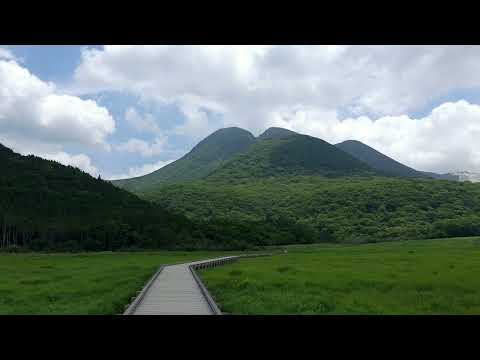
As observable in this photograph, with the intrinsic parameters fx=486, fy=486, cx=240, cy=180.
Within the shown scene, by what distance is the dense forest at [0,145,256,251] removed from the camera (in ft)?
223

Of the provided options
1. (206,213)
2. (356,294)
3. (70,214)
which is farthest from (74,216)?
(356,294)

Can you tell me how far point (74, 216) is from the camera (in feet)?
252

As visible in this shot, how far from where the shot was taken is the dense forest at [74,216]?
67875mm

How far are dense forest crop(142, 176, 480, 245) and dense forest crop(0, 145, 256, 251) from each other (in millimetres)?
12353

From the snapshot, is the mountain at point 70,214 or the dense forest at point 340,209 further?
the dense forest at point 340,209

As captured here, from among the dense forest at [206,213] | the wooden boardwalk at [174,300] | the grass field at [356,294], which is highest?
the dense forest at [206,213]

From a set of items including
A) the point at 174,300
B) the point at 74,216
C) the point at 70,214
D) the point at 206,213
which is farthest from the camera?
the point at 206,213

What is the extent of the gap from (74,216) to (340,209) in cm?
6869

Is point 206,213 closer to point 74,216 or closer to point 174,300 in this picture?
point 74,216

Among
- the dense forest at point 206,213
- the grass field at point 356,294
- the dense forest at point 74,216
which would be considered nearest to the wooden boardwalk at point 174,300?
the grass field at point 356,294

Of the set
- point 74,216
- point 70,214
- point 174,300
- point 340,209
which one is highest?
point 70,214

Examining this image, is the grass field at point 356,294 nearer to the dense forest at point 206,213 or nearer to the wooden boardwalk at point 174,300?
the wooden boardwalk at point 174,300
